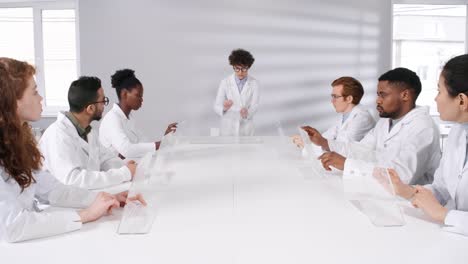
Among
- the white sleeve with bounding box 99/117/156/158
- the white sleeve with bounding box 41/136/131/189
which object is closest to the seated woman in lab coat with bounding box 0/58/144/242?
the white sleeve with bounding box 41/136/131/189

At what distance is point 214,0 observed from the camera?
17.2 ft

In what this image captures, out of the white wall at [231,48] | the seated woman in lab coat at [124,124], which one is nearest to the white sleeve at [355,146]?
the seated woman in lab coat at [124,124]

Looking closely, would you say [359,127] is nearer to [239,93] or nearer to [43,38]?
[239,93]

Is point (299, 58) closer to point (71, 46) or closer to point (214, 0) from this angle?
point (214, 0)

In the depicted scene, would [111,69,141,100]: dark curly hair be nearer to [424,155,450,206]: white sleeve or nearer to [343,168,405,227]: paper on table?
[343,168,405,227]: paper on table

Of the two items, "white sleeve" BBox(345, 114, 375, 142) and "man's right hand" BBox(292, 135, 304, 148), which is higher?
"white sleeve" BBox(345, 114, 375, 142)

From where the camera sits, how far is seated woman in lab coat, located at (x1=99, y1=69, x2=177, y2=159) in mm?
3219

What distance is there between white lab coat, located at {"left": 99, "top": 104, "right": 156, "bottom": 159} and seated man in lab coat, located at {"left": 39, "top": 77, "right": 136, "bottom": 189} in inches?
20.5

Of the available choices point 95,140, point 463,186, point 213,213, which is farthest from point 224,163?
point 463,186

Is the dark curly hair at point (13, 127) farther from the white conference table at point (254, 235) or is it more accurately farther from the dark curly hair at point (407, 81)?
the dark curly hair at point (407, 81)

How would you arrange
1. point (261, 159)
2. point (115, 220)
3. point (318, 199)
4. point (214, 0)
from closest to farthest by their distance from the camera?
point (115, 220), point (318, 199), point (261, 159), point (214, 0)

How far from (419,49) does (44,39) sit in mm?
4654

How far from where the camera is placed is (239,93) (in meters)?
4.74

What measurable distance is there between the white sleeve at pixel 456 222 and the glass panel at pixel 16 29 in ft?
17.8
